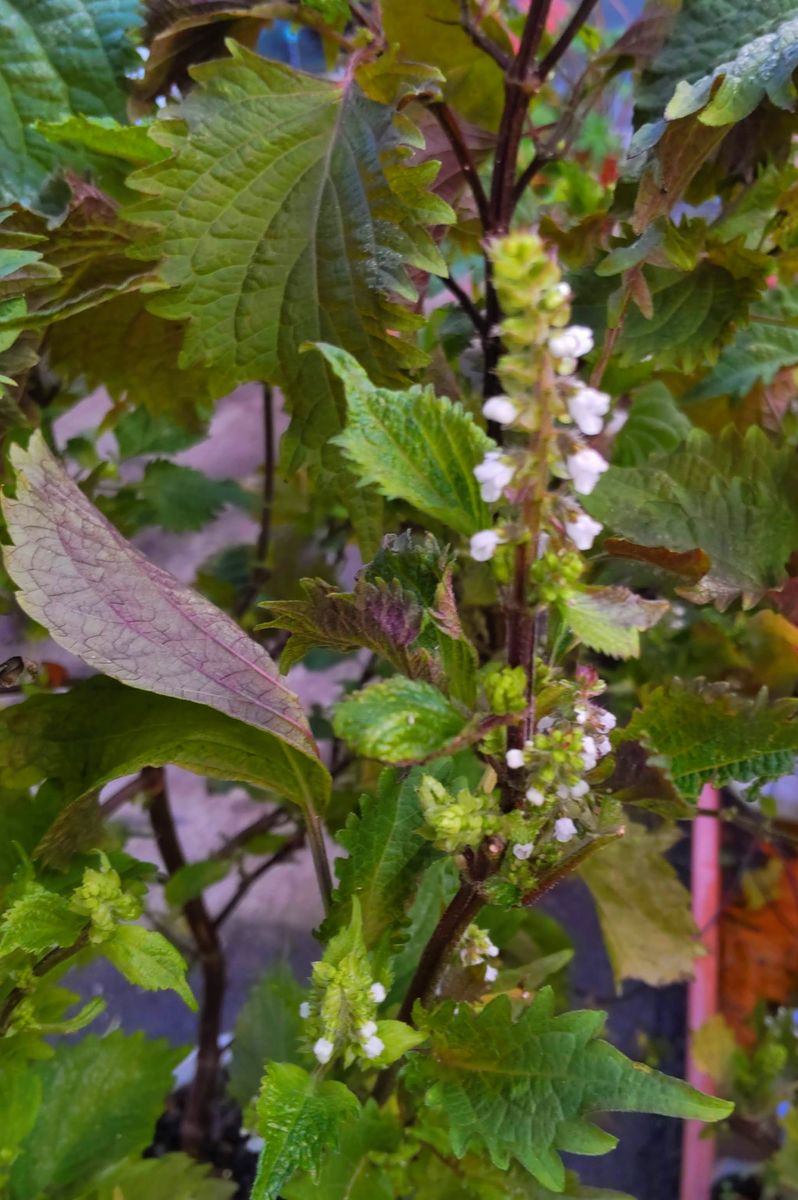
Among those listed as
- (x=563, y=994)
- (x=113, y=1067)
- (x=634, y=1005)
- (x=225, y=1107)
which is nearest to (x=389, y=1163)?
(x=113, y=1067)

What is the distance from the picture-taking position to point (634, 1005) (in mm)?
788

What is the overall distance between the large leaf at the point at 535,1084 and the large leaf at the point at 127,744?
9cm

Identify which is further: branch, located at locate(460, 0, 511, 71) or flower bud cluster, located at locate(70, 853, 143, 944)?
branch, located at locate(460, 0, 511, 71)

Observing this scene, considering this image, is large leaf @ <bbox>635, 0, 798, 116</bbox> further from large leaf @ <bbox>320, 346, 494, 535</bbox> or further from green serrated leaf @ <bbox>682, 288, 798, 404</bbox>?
large leaf @ <bbox>320, 346, 494, 535</bbox>

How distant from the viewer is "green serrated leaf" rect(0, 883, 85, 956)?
0.90 feet

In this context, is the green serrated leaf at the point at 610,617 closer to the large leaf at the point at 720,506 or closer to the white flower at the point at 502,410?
the white flower at the point at 502,410

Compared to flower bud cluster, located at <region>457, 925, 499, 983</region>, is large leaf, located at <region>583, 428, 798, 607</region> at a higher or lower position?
higher

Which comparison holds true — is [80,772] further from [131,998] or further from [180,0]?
[131,998]

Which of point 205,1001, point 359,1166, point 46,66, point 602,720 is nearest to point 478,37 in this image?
point 46,66

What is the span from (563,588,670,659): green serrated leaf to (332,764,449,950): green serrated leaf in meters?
0.12

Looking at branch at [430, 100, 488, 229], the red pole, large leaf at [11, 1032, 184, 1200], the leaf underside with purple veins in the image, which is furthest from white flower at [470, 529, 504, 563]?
the red pole

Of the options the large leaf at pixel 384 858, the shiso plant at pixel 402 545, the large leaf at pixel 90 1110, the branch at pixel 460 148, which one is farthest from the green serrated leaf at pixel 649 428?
the large leaf at pixel 90 1110

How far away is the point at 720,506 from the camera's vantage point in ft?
1.34

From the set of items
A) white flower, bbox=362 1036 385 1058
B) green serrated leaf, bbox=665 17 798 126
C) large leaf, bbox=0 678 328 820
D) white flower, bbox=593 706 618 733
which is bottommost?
white flower, bbox=362 1036 385 1058
